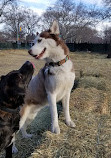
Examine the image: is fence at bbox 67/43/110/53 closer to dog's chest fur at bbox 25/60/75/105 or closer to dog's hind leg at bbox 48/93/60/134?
dog's chest fur at bbox 25/60/75/105

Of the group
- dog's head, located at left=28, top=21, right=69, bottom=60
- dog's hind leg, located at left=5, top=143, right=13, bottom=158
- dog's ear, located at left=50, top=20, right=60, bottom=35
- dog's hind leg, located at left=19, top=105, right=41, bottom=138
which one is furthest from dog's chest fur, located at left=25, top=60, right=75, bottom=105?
dog's hind leg, located at left=5, top=143, right=13, bottom=158

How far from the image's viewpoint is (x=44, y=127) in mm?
3414

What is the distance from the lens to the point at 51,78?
3078mm

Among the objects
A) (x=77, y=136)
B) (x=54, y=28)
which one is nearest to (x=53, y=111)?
(x=77, y=136)

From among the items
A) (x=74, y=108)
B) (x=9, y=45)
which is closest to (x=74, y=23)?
(x=9, y=45)

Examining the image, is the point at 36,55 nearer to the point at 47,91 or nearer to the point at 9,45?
the point at 47,91

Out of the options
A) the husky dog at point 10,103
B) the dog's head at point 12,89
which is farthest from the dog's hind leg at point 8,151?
the dog's head at point 12,89

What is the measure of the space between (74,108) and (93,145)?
4.73 feet

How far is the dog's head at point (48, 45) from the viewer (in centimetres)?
299

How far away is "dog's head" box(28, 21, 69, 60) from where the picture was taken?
2990mm

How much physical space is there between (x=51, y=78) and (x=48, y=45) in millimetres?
614

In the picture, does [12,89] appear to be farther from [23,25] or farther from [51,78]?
[23,25]

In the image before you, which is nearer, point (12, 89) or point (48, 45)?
point (12, 89)

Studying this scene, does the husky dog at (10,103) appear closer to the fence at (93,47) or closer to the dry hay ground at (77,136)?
the dry hay ground at (77,136)
